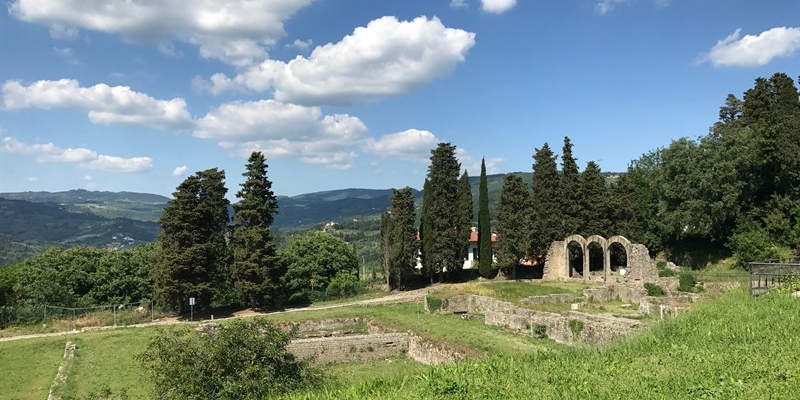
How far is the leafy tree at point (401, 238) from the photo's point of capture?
43.4m

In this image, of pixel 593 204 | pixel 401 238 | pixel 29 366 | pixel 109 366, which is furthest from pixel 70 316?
pixel 593 204

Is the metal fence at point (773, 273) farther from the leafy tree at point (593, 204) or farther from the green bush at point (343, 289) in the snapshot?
the green bush at point (343, 289)

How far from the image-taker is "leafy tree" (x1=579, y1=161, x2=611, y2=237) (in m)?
46.2

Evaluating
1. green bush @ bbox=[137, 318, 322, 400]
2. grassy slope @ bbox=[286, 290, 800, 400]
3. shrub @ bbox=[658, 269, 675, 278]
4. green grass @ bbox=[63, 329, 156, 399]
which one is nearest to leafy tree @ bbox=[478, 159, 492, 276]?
shrub @ bbox=[658, 269, 675, 278]

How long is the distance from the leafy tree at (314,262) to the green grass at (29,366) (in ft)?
75.4

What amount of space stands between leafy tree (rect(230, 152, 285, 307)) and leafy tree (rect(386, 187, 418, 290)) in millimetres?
9828

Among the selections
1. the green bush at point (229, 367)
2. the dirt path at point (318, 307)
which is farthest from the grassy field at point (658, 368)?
the dirt path at point (318, 307)

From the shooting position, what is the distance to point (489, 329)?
25297 millimetres

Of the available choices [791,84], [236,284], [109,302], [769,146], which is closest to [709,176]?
[769,146]

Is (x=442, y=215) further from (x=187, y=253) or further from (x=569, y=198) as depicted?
(x=187, y=253)

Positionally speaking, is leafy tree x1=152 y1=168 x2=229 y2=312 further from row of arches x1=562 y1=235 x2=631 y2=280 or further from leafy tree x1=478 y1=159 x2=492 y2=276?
row of arches x1=562 y1=235 x2=631 y2=280

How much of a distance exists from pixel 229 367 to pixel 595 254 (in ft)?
138

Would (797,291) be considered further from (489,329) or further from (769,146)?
(769,146)

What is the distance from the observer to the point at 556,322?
2289 cm
